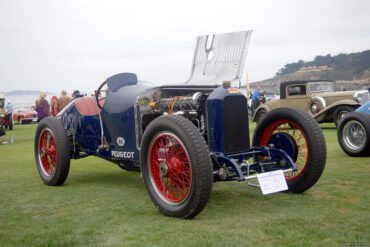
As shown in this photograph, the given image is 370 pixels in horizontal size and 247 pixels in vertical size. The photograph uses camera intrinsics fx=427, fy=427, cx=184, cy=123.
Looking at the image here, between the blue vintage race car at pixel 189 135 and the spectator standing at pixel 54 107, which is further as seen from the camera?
the spectator standing at pixel 54 107

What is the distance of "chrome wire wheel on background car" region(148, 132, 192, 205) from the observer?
12.7 ft

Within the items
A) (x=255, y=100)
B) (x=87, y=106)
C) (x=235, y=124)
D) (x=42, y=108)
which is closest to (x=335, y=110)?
(x=255, y=100)

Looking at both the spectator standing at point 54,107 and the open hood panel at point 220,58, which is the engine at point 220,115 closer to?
the open hood panel at point 220,58

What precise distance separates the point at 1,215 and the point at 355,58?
69574 mm

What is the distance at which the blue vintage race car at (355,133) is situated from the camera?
6988 mm

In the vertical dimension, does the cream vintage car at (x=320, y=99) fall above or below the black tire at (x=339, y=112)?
above

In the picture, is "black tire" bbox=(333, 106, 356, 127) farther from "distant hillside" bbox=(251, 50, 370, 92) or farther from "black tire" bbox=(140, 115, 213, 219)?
"distant hillside" bbox=(251, 50, 370, 92)

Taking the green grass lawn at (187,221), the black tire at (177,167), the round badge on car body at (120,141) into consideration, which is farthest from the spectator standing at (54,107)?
the black tire at (177,167)

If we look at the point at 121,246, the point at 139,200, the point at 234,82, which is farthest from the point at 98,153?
the point at 121,246

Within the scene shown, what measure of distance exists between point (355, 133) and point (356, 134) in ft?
0.08

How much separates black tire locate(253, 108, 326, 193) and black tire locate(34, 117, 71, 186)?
239cm

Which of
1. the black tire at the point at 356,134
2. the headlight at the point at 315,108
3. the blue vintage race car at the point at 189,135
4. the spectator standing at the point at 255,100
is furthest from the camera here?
the spectator standing at the point at 255,100

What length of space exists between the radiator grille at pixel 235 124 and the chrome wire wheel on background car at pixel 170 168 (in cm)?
60

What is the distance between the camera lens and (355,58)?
219 ft
